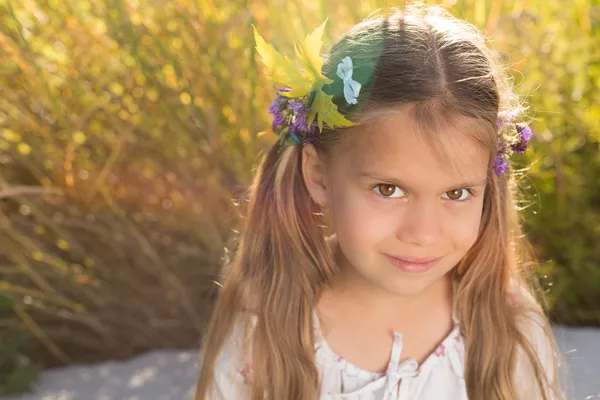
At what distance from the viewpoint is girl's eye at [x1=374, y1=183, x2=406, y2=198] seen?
1.51 m

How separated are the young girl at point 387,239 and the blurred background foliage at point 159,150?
0.60 metres

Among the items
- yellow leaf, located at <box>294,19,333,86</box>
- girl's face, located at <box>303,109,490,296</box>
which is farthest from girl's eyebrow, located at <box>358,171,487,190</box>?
yellow leaf, located at <box>294,19,333,86</box>

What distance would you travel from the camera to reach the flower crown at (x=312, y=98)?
1518 mm

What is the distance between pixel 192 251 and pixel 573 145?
1.32m

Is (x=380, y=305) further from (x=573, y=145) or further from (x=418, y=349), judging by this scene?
(x=573, y=145)

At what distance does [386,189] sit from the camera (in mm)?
1522

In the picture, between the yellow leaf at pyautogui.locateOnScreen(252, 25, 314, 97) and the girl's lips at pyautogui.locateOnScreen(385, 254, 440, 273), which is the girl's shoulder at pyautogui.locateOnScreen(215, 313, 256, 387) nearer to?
the girl's lips at pyautogui.locateOnScreen(385, 254, 440, 273)

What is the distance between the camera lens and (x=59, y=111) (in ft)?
7.63

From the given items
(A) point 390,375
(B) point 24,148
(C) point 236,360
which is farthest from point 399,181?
(B) point 24,148

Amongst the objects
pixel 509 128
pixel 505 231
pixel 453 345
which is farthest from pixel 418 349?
pixel 509 128

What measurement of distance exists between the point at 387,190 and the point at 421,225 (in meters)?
0.10

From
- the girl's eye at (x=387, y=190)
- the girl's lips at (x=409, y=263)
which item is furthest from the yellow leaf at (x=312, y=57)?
the girl's lips at (x=409, y=263)

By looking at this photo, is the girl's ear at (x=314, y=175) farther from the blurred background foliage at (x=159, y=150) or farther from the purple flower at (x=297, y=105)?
the blurred background foliage at (x=159, y=150)

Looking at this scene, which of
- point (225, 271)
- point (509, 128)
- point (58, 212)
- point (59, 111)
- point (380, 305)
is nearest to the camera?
point (509, 128)
